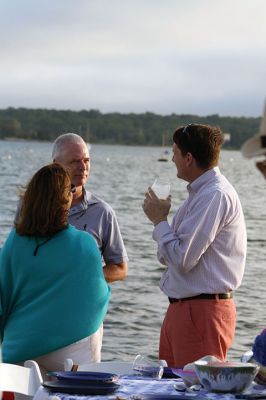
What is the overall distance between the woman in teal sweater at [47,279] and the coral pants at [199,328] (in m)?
0.54

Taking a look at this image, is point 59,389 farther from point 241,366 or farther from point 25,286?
point 25,286

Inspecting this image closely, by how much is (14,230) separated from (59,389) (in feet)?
4.76

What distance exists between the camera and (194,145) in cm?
583

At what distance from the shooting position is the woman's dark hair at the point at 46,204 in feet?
17.8

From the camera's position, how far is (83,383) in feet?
14.0

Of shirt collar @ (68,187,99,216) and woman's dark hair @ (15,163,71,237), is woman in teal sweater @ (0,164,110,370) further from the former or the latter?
shirt collar @ (68,187,99,216)

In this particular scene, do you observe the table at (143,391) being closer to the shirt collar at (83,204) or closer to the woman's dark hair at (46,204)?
the woman's dark hair at (46,204)

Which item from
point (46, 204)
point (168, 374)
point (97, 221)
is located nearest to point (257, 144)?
point (168, 374)

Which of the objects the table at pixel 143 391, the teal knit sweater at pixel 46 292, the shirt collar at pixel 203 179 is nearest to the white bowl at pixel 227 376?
the table at pixel 143 391

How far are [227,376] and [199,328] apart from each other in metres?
1.65

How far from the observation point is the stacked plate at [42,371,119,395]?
4.21m

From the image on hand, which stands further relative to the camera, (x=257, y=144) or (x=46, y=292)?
(x=46, y=292)

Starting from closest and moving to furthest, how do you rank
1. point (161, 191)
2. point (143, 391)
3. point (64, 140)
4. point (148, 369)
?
point (143, 391) → point (148, 369) → point (161, 191) → point (64, 140)

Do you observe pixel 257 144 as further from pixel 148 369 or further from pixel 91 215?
pixel 91 215
